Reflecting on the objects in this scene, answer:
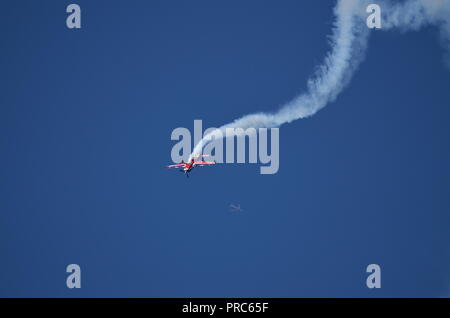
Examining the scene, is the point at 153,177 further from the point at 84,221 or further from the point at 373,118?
the point at 373,118

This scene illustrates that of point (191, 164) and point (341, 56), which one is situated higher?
point (341, 56)

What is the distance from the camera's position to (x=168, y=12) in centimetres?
7700

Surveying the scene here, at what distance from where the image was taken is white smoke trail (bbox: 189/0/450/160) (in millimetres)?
43344

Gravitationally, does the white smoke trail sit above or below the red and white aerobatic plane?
above

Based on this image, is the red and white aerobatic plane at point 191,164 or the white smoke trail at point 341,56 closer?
the red and white aerobatic plane at point 191,164

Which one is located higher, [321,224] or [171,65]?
[171,65]

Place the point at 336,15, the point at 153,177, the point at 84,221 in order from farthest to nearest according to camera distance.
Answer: the point at 153,177 → the point at 84,221 → the point at 336,15

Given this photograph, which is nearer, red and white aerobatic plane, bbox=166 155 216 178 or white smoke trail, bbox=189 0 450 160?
red and white aerobatic plane, bbox=166 155 216 178

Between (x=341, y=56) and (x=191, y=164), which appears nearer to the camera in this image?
(x=191, y=164)

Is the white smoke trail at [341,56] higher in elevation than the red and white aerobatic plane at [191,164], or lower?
higher

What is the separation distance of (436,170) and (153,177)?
805 inches

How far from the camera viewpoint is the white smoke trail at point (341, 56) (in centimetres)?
4334

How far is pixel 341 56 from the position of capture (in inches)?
1705
